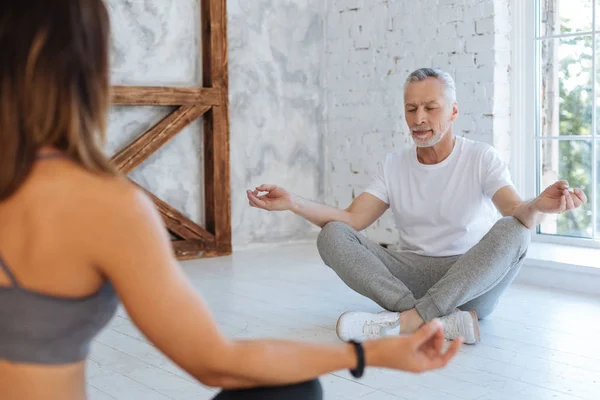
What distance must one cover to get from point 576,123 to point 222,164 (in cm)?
224

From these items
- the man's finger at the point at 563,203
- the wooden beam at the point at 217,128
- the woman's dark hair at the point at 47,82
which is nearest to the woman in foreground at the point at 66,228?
the woman's dark hair at the point at 47,82

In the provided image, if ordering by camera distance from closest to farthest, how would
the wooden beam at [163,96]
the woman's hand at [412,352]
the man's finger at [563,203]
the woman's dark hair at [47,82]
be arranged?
the woman's dark hair at [47,82] < the woman's hand at [412,352] < the man's finger at [563,203] < the wooden beam at [163,96]

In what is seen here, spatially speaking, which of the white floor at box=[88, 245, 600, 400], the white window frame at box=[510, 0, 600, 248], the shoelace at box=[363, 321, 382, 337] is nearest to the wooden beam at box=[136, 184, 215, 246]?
the white floor at box=[88, 245, 600, 400]

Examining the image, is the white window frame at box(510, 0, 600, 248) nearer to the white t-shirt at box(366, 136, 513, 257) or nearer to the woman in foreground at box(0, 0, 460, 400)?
the white t-shirt at box(366, 136, 513, 257)

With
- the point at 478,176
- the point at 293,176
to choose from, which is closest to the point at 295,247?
the point at 293,176

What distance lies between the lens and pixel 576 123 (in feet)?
14.4

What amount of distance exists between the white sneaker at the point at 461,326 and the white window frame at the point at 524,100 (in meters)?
1.83

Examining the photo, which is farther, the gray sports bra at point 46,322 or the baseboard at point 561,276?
the baseboard at point 561,276

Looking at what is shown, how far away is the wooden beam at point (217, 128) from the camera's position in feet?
17.0

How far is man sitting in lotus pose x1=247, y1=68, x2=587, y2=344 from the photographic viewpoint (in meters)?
2.85

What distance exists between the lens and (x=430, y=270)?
3119mm

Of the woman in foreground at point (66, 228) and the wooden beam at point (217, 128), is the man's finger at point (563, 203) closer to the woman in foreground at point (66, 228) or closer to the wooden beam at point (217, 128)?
the woman in foreground at point (66, 228)

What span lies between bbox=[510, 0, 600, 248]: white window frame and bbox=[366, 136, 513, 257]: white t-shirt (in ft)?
4.88

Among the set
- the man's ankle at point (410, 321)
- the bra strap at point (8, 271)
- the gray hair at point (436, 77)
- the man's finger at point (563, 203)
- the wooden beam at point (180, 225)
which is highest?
the gray hair at point (436, 77)
